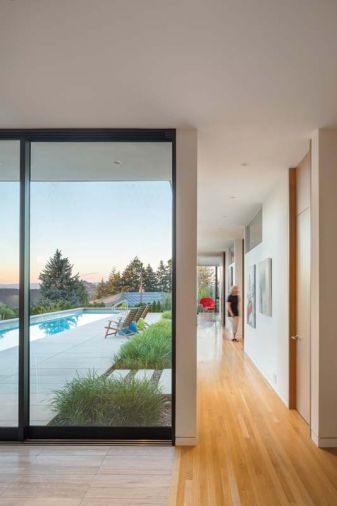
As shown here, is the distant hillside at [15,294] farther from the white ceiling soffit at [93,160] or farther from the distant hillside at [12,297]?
the white ceiling soffit at [93,160]

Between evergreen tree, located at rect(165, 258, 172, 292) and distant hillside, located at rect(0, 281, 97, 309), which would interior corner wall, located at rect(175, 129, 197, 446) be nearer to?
evergreen tree, located at rect(165, 258, 172, 292)

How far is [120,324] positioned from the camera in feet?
13.1

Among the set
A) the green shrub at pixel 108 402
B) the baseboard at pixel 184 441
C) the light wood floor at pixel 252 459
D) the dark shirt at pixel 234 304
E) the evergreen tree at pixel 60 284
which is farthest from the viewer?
the dark shirt at pixel 234 304

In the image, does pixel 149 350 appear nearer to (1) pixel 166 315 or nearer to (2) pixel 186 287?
(1) pixel 166 315

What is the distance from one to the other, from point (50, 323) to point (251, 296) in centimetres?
493

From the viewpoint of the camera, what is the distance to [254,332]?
25.9 ft

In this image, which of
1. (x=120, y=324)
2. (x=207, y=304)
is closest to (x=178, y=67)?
(x=120, y=324)

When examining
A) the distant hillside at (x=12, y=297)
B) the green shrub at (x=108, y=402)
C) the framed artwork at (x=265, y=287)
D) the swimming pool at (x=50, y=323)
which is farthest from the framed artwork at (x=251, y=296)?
the distant hillside at (x=12, y=297)

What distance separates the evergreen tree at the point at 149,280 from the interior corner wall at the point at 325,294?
1.53 metres

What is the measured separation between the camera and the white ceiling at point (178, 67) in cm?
223

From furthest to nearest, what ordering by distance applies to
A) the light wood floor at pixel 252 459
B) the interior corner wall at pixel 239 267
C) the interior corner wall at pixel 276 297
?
the interior corner wall at pixel 239 267
the interior corner wall at pixel 276 297
the light wood floor at pixel 252 459

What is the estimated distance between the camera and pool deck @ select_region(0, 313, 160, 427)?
3926 millimetres

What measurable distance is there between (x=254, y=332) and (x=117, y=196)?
4.89 metres

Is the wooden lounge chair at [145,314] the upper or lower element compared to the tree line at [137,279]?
lower
